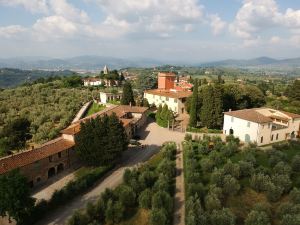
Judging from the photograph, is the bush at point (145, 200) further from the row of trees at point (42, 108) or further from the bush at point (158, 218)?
the row of trees at point (42, 108)

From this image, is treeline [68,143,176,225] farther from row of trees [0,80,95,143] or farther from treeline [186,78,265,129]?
row of trees [0,80,95,143]

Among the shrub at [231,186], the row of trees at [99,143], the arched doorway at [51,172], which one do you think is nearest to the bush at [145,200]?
the shrub at [231,186]

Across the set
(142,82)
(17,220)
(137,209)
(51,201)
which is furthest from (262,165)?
(142,82)

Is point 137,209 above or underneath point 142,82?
underneath

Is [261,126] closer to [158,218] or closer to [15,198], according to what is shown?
[158,218]

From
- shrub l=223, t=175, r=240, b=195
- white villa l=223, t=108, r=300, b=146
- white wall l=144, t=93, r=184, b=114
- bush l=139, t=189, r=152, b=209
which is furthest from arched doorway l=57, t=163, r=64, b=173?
white wall l=144, t=93, r=184, b=114

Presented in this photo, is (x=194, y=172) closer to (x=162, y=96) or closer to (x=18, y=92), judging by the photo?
(x=162, y=96)
